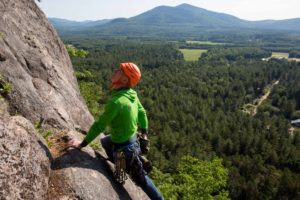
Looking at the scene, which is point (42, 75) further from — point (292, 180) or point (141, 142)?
point (292, 180)

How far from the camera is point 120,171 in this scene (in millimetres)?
7117

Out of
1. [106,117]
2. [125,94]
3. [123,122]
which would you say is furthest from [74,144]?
[125,94]

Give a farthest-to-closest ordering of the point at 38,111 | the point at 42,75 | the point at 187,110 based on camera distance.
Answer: the point at 187,110
the point at 42,75
the point at 38,111

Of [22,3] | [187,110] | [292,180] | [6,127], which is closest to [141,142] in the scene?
[6,127]

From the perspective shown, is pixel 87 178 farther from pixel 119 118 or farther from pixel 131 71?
pixel 131 71

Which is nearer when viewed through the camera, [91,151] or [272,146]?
[91,151]

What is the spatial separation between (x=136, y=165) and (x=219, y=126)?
310 ft

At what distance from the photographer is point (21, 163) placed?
546 centimetres

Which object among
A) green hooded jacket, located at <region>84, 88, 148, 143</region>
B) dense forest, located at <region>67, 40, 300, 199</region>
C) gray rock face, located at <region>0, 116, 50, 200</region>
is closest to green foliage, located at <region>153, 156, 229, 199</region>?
dense forest, located at <region>67, 40, 300, 199</region>

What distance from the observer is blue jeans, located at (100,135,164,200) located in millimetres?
7145

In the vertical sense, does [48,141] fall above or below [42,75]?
below

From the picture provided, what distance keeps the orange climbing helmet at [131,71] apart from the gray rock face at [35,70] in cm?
231

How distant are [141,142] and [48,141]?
2139mm

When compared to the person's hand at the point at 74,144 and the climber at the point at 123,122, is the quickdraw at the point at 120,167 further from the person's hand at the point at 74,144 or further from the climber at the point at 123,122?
the person's hand at the point at 74,144
